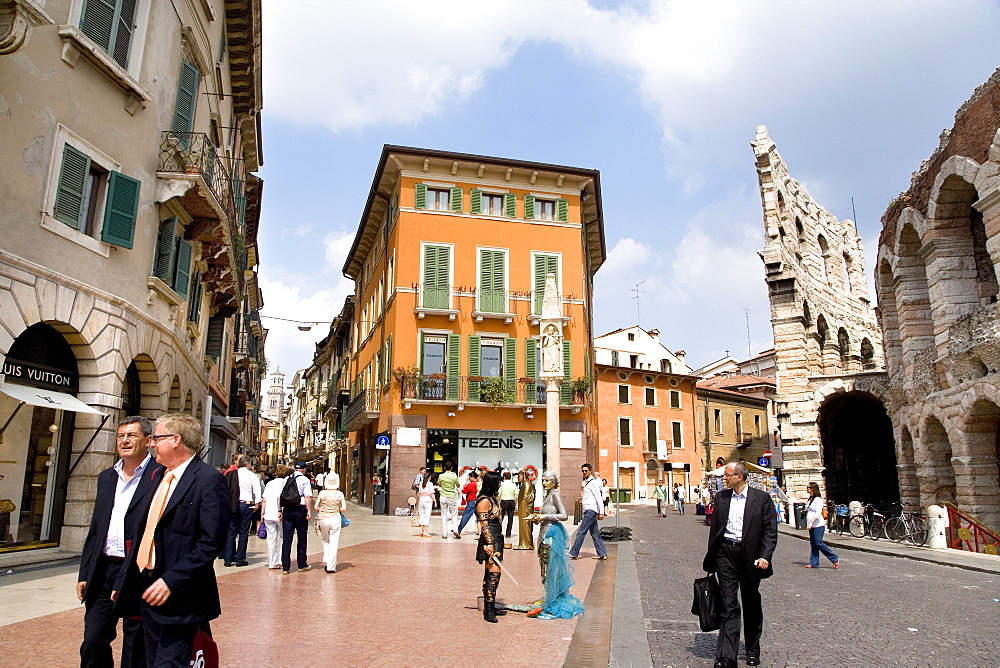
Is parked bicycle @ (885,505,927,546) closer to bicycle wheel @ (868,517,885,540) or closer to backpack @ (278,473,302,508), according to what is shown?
bicycle wheel @ (868,517,885,540)

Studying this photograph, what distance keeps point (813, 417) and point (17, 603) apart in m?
23.9

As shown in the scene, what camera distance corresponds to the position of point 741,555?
18.7 feet

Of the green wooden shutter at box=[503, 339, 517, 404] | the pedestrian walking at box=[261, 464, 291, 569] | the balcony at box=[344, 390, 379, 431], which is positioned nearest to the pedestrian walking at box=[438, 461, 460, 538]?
the pedestrian walking at box=[261, 464, 291, 569]

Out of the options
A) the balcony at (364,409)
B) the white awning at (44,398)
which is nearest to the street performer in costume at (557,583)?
the white awning at (44,398)

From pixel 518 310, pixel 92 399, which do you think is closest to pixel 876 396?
pixel 518 310

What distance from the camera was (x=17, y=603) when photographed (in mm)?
7160

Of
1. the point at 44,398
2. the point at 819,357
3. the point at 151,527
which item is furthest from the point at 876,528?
the point at 151,527

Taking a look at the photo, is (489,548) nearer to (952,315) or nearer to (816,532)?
(816,532)

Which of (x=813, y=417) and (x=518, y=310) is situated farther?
(x=518, y=310)

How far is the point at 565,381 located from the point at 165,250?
16219 mm

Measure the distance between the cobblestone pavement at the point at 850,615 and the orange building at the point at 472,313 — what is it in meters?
12.9

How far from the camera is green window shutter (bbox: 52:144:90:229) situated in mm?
10133

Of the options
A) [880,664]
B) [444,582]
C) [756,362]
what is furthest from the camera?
[756,362]

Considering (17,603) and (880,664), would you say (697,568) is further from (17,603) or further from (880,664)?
(17,603)
